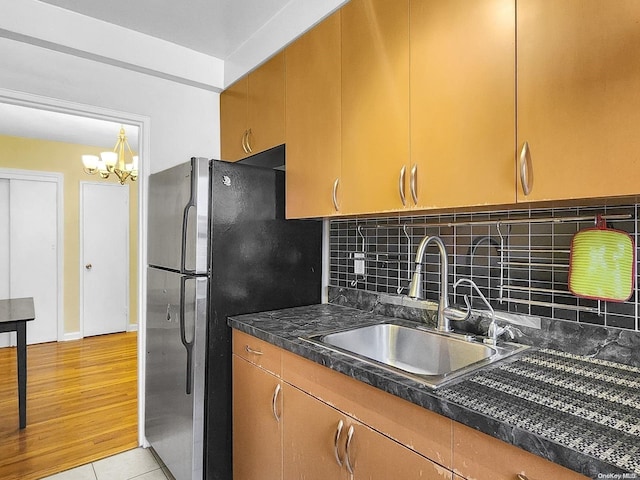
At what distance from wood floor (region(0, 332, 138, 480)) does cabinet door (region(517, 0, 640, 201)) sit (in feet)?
9.04

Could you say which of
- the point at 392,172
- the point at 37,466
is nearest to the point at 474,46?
the point at 392,172

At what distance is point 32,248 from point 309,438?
4673 millimetres

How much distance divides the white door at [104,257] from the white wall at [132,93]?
3.05 meters

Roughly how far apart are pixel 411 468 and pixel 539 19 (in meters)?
1.26

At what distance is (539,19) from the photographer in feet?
3.37

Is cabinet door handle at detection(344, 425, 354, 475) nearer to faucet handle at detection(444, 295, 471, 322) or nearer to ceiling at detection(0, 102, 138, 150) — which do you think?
faucet handle at detection(444, 295, 471, 322)

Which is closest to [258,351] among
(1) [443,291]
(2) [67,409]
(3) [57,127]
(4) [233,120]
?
(1) [443,291]

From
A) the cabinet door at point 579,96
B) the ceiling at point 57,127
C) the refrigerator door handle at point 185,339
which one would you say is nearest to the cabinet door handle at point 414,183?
the cabinet door at point 579,96

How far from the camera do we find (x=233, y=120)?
253cm

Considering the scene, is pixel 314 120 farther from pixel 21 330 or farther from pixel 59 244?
pixel 59 244

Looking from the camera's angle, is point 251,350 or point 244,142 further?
point 244,142

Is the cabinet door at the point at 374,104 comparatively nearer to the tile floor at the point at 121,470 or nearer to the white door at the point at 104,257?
the tile floor at the point at 121,470

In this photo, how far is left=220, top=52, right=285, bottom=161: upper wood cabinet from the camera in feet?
6.69

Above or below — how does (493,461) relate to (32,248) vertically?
below
